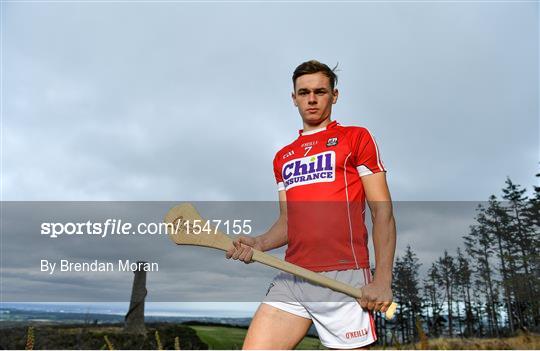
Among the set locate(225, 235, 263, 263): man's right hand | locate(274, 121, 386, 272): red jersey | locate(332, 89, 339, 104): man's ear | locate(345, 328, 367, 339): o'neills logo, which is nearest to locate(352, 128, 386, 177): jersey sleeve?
locate(274, 121, 386, 272): red jersey

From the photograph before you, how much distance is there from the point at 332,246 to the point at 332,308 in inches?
18.8

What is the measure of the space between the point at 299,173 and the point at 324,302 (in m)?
1.09

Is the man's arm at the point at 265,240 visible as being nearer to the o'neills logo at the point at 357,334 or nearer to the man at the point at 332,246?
the man at the point at 332,246

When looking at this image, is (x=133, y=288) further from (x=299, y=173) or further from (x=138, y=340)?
(x=299, y=173)

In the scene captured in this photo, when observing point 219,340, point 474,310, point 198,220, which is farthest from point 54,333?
point 474,310

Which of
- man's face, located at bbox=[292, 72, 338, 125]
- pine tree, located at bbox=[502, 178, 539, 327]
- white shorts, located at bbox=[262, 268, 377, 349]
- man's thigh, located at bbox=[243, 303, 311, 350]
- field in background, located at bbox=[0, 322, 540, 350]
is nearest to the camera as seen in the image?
white shorts, located at bbox=[262, 268, 377, 349]

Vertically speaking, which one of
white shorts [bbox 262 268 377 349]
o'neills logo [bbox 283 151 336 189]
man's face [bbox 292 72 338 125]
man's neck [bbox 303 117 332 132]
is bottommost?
white shorts [bbox 262 268 377 349]

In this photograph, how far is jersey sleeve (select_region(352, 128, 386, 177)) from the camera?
12.8ft

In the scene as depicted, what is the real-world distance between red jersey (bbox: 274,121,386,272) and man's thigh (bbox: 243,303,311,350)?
436 mm

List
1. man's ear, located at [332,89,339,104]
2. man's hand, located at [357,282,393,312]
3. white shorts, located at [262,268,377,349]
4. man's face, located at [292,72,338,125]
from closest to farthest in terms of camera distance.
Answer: man's hand, located at [357,282,393,312] < white shorts, located at [262,268,377,349] < man's face, located at [292,72,338,125] < man's ear, located at [332,89,339,104]

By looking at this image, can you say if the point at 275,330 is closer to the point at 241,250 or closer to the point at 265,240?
the point at 241,250

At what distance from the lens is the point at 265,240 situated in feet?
14.6

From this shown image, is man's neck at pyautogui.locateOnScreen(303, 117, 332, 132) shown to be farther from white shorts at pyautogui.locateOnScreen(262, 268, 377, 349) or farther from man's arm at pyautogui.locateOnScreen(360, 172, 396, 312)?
white shorts at pyautogui.locateOnScreen(262, 268, 377, 349)

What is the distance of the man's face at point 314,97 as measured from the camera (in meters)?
4.39
